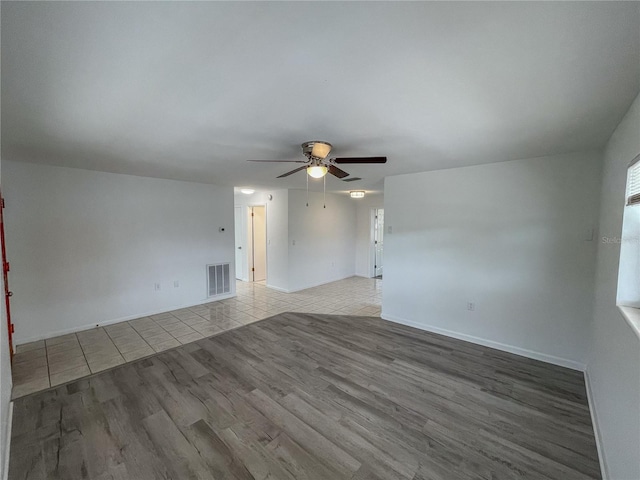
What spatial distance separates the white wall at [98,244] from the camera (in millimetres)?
3348

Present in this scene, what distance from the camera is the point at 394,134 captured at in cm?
222

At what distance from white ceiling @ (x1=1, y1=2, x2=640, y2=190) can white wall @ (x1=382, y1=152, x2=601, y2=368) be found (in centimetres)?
65

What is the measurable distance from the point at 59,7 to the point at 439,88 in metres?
1.78

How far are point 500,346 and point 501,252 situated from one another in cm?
123

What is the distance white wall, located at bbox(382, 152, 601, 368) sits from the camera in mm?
2805

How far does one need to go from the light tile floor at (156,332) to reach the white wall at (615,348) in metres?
2.92

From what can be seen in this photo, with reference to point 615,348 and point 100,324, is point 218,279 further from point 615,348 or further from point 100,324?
point 615,348

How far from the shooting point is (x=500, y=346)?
3.28 m

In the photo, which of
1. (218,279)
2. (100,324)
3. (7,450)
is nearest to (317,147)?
(7,450)

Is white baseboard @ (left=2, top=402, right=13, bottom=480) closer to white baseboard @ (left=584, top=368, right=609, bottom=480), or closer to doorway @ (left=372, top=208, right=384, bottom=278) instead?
white baseboard @ (left=584, top=368, right=609, bottom=480)

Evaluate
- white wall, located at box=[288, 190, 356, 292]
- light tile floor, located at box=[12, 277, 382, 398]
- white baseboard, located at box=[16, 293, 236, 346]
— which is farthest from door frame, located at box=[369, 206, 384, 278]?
white baseboard, located at box=[16, 293, 236, 346]

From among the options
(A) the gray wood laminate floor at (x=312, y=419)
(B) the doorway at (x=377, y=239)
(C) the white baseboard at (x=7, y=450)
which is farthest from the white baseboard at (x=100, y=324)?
(B) the doorway at (x=377, y=239)

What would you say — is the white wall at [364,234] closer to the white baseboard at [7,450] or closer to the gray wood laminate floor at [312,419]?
the gray wood laminate floor at [312,419]

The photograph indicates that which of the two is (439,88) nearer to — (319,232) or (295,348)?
(295,348)
